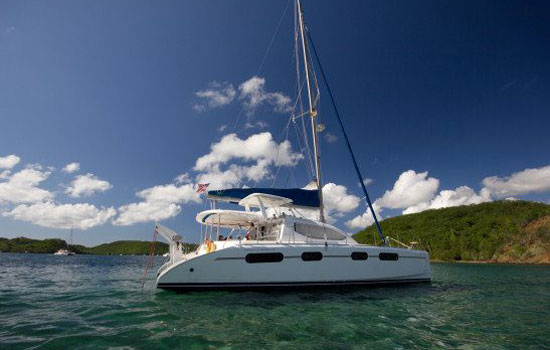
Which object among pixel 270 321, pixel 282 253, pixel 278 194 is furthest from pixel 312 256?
pixel 270 321

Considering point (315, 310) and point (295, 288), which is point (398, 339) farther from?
point (295, 288)

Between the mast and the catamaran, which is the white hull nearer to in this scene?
the catamaran

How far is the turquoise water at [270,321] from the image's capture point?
189 inches

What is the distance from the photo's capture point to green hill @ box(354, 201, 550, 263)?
53284 millimetres

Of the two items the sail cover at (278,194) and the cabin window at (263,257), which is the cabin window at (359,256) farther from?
the cabin window at (263,257)

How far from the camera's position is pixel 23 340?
4750mm

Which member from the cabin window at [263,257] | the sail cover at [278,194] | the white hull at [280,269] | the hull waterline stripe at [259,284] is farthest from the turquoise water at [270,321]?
the sail cover at [278,194]

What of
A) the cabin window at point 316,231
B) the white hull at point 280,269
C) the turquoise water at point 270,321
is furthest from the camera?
the cabin window at point 316,231

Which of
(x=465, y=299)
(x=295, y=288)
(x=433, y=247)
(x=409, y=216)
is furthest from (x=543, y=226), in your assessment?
(x=295, y=288)

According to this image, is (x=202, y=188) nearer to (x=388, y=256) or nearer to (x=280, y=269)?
(x=280, y=269)

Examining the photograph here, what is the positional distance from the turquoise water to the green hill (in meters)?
40.5

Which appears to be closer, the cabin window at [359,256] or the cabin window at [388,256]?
the cabin window at [359,256]

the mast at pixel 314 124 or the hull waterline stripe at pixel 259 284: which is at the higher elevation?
the mast at pixel 314 124

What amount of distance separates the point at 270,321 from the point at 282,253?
13.3 ft
